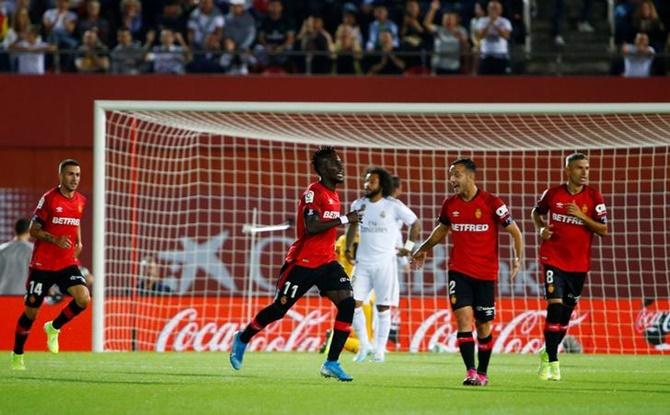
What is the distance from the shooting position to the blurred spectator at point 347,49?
76.5ft

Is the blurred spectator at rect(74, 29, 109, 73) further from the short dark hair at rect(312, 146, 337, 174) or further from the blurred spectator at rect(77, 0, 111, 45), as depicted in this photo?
the short dark hair at rect(312, 146, 337, 174)

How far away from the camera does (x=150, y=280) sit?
20.0 metres

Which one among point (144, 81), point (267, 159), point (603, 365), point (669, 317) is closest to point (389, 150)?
point (267, 159)

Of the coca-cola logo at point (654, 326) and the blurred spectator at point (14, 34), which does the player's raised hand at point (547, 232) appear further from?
the blurred spectator at point (14, 34)

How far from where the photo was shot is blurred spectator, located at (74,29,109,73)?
75.8ft


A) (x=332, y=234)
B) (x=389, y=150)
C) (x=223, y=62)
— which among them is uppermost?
(x=223, y=62)

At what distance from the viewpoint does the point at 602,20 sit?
24.4m

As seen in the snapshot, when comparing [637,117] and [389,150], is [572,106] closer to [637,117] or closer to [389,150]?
[637,117]

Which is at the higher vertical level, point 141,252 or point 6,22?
point 6,22

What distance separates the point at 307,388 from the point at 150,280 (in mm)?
9282

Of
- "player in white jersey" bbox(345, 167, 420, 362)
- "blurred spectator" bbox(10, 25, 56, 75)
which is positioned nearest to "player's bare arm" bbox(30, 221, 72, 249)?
"player in white jersey" bbox(345, 167, 420, 362)

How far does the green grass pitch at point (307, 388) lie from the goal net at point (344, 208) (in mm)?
3952

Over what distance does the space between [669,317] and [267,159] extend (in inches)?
259

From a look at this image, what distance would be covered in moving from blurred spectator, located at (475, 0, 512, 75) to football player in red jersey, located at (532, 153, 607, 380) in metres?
10.8
